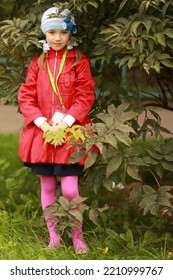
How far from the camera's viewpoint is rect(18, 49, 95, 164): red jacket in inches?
198

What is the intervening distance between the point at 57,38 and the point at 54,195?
106 centimetres

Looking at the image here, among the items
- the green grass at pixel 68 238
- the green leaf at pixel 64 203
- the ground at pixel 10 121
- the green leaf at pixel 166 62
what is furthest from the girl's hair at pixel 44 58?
the ground at pixel 10 121

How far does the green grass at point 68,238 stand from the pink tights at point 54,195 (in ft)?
0.20

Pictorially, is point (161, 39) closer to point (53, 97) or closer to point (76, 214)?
point (53, 97)

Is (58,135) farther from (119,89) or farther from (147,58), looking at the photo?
(119,89)

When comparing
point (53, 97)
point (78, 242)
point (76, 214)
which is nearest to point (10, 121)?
point (78, 242)

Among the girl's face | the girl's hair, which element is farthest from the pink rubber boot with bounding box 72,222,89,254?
the girl's face

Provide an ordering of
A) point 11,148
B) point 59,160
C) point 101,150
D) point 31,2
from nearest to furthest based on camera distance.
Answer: point 101,150 → point 59,160 → point 31,2 → point 11,148

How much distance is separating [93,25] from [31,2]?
53 cm

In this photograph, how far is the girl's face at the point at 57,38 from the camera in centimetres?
499

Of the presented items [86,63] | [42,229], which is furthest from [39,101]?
[42,229]

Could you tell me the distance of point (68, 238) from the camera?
5473 millimetres

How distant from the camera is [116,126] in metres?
4.72

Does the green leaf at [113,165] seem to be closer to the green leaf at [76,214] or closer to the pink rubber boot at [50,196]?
the green leaf at [76,214]
